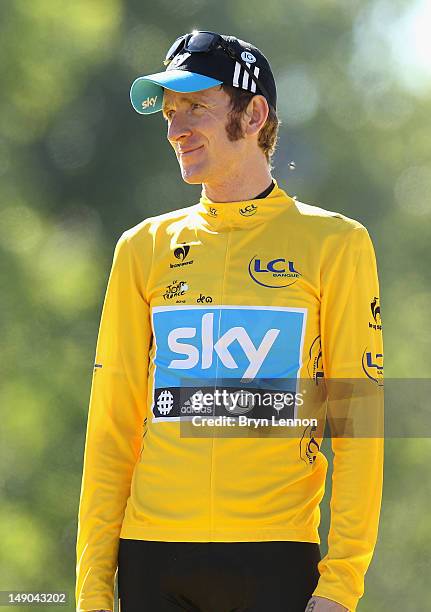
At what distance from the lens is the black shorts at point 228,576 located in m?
2.44

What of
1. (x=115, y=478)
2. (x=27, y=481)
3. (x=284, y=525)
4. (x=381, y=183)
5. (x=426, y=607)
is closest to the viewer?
(x=284, y=525)

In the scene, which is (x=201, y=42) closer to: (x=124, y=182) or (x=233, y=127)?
(x=233, y=127)

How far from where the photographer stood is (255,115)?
280cm

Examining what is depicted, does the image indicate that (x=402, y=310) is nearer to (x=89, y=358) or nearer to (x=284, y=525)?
(x=89, y=358)

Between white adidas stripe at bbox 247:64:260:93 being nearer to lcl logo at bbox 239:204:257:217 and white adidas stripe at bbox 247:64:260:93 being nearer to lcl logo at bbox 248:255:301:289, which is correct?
lcl logo at bbox 239:204:257:217

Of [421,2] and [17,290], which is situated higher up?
[421,2]

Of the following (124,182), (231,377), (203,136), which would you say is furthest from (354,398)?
(124,182)

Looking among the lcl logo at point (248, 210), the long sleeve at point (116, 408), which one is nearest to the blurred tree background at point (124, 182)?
the long sleeve at point (116, 408)

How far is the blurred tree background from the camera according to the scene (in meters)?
9.11

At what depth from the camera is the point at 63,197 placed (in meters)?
9.96

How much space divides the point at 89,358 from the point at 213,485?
6747 mm

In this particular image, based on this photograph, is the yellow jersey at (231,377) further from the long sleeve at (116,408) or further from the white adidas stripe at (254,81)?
the white adidas stripe at (254,81)

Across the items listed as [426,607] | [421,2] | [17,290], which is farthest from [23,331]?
[421,2]

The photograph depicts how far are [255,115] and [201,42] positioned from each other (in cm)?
21
